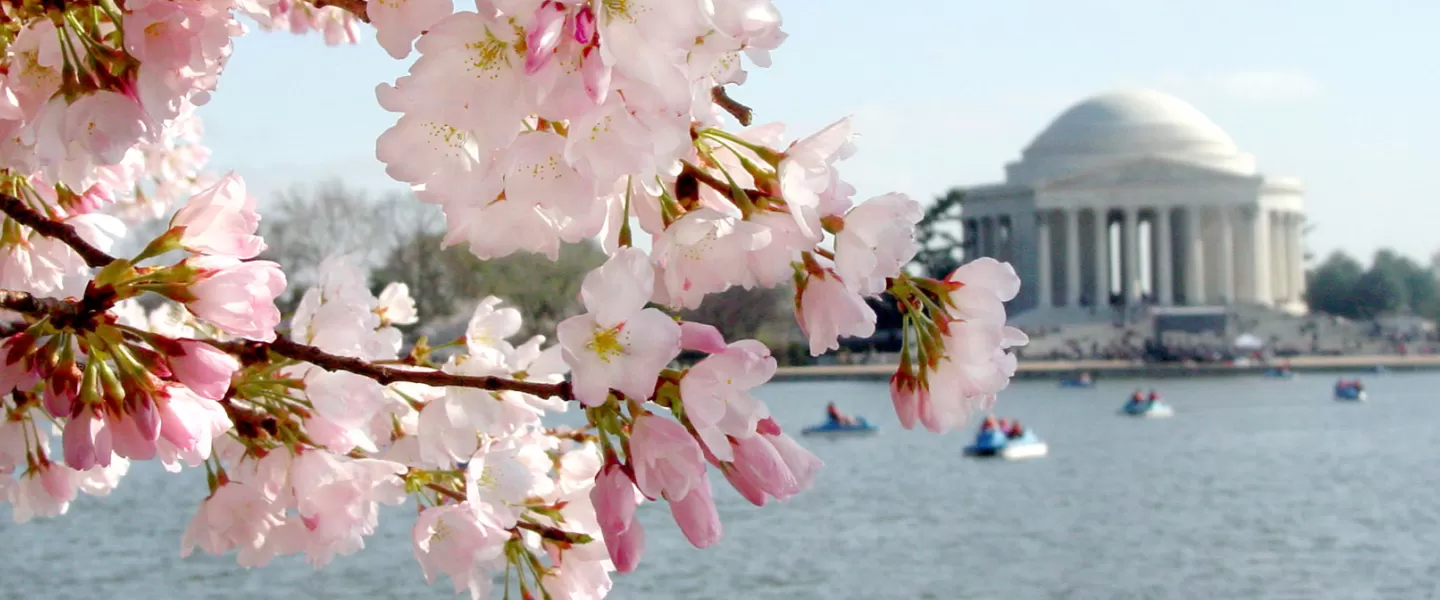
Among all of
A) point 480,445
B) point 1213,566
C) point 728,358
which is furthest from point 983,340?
point 1213,566

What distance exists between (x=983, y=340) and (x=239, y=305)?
0.74 meters

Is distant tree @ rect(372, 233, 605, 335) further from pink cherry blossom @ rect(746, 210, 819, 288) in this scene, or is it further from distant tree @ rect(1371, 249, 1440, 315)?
distant tree @ rect(1371, 249, 1440, 315)

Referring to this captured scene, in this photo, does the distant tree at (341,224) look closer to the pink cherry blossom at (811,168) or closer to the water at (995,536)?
the water at (995,536)

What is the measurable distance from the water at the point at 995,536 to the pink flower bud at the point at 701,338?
15357 mm

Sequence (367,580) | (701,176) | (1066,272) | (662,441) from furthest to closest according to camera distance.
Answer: (1066,272) < (367,580) < (701,176) < (662,441)

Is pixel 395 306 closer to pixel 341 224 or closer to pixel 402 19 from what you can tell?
pixel 402 19

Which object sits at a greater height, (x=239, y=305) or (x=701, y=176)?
(x=701, y=176)

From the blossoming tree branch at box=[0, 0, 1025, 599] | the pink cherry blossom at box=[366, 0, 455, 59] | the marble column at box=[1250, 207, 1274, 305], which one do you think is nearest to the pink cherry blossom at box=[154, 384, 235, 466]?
the blossoming tree branch at box=[0, 0, 1025, 599]

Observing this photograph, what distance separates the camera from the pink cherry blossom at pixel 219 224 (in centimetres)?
183

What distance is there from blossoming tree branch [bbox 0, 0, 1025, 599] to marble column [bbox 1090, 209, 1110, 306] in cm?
8183

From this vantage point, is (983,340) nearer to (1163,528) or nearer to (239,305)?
(239,305)

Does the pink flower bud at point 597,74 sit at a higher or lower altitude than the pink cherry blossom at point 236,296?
higher

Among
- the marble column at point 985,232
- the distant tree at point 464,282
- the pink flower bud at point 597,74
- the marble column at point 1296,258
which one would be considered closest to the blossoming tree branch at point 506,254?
the pink flower bud at point 597,74

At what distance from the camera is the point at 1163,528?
22.7 metres
